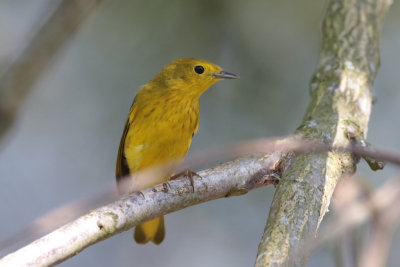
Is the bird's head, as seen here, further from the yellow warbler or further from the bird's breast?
the bird's breast

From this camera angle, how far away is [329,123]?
2863mm

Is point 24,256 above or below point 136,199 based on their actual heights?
below

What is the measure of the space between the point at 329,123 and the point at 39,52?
2.11 m

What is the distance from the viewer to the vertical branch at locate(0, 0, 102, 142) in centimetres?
369

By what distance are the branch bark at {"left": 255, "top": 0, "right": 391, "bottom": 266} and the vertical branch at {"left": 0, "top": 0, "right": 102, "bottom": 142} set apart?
172 cm

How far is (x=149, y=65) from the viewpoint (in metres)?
6.09

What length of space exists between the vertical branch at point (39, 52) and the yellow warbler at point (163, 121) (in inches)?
28.2

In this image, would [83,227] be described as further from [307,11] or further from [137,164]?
[307,11]

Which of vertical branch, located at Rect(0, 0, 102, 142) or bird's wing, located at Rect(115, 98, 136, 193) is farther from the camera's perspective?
bird's wing, located at Rect(115, 98, 136, 193)

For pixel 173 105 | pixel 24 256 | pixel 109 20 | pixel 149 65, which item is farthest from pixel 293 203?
pixel 109 20

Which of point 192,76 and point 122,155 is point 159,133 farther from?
point 192,76

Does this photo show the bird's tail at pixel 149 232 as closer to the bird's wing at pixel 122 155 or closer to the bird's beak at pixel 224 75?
the bird's wing at pixel 122 155

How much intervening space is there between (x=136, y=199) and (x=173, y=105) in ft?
5.07

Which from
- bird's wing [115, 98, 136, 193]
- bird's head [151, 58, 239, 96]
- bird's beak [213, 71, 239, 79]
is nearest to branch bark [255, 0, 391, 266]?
bird's beak [213, 71, 239, 79]
